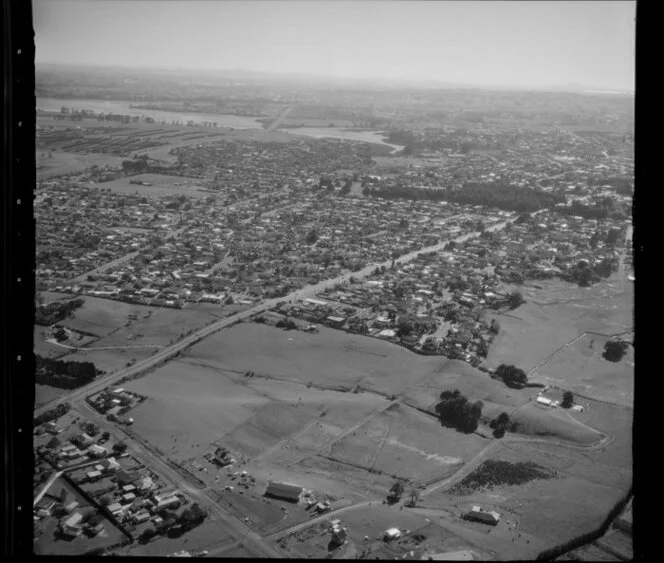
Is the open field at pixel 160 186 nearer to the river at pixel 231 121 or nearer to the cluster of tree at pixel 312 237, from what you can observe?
the cluster of tree at pixel 312 237

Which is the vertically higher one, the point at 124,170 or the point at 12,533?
the point at 124,170

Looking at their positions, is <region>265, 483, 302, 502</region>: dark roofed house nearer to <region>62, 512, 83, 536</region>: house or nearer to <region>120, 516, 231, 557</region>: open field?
<region>120, 516, 231, 557</region>: open field

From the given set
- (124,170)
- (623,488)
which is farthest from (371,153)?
(623,488)

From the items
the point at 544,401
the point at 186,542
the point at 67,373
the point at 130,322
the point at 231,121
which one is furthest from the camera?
the point at 231,121

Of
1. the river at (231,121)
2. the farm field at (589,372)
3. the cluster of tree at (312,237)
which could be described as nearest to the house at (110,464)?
the farm field at (589,372)

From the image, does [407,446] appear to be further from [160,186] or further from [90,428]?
[160,186]

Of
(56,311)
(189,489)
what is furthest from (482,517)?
(56,311)

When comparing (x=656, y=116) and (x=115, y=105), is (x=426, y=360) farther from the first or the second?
(x=115, y=105)
